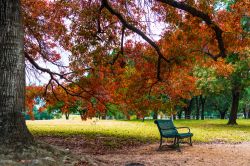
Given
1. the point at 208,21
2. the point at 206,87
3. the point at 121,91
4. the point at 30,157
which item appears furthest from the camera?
the point at 206,87

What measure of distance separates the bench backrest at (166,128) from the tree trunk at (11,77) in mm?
5732

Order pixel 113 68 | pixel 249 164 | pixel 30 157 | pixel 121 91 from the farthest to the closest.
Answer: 1. pixel 121 91
2. pixel 113 68
3. pixel 249 164
4. pixel 30 157

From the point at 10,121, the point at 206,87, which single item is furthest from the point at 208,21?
the point at 206,87

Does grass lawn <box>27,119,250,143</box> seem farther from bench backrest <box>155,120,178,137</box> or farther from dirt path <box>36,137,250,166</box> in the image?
dirt path <box>36,137,250,166</box>

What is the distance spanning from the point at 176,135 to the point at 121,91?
4858mm

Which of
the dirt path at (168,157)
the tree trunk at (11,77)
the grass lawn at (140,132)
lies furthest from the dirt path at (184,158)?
the grass lawn at (140,132)

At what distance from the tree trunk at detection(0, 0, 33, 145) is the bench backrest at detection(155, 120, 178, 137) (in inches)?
226

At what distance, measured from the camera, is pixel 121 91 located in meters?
16.1

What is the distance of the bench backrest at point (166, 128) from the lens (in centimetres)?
1195

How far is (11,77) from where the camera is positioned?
7176mm

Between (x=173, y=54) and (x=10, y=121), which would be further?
(x=173, y=54)

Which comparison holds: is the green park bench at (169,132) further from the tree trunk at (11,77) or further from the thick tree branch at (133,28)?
the tree trunk at (11,77)

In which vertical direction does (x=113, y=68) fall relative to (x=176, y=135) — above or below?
above

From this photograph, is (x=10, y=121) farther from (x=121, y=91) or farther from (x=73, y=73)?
(x=121, y=91)
